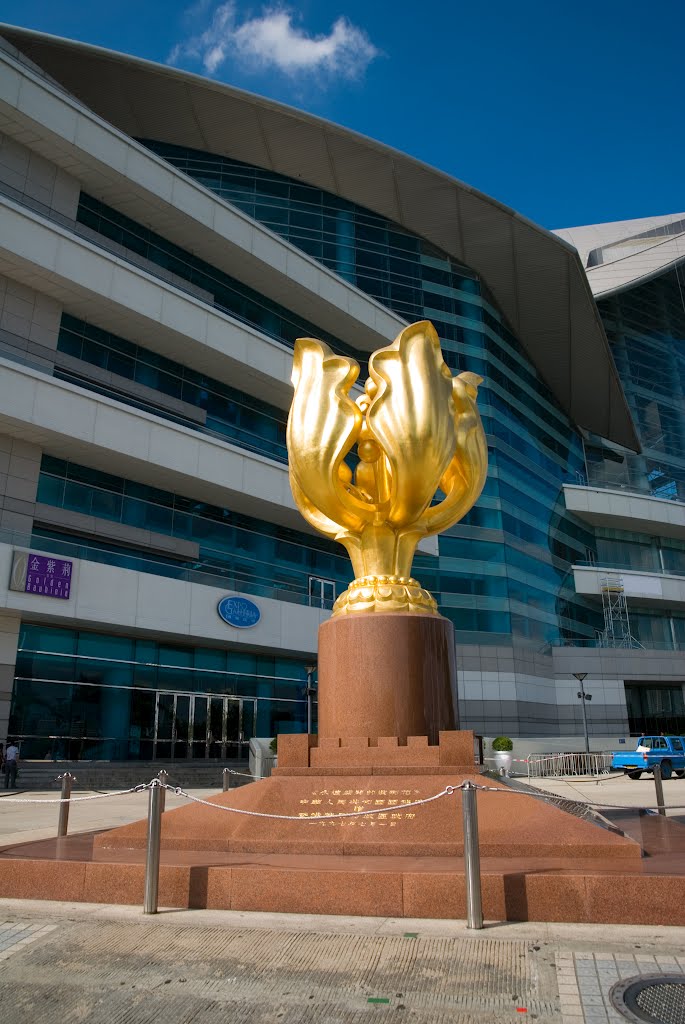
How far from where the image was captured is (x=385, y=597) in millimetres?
9531

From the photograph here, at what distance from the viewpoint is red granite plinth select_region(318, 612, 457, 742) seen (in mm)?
8930

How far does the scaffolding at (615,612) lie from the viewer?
4291 centimetres

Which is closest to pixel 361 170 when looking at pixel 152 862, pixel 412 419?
pixel 412 419

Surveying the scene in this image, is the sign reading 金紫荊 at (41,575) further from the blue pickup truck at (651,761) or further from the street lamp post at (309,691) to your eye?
the blue pickup truck at (651,761)

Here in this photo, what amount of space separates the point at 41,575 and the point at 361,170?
29180 mm

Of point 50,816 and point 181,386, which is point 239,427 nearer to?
point 181,386

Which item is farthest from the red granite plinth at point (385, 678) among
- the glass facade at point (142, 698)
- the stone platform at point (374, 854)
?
the glass facade at point (142, 698)

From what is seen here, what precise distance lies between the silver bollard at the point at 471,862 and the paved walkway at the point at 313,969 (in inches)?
4.8

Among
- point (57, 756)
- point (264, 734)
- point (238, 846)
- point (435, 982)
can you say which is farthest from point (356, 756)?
point (264, 734)

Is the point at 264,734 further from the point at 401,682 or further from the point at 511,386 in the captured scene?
the point at 511,386

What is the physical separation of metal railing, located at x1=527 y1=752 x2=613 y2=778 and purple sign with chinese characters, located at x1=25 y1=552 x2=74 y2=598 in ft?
54.8

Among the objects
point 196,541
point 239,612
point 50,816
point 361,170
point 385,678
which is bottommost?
point 50,816

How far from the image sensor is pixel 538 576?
133ft

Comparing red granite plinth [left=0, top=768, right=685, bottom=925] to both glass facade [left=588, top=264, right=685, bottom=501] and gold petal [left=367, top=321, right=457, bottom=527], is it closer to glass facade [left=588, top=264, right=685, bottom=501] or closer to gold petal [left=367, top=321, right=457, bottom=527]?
gold petal [left=367, top=321, right=457, bottom=527]
